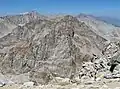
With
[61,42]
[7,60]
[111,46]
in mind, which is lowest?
[7,60]

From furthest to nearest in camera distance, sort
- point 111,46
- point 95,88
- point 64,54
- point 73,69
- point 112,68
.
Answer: point 64,54 < point 73,69 < point 111,46 < point 112,68 < point 95,88

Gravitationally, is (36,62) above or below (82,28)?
below

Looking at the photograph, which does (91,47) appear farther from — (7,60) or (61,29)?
(7,60)

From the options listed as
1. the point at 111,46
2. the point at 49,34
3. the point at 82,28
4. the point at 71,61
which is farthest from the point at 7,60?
the point at 111,46

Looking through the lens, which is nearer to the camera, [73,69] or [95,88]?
[95,88]

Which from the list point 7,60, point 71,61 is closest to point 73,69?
point 71,61

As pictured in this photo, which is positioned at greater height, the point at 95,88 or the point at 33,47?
the point at 95,88

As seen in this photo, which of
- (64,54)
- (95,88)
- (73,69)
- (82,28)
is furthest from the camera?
(82,28)

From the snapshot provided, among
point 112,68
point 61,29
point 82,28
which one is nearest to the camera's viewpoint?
point 112,68

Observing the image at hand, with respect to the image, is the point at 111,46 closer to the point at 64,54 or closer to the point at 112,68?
the point at 112,68
